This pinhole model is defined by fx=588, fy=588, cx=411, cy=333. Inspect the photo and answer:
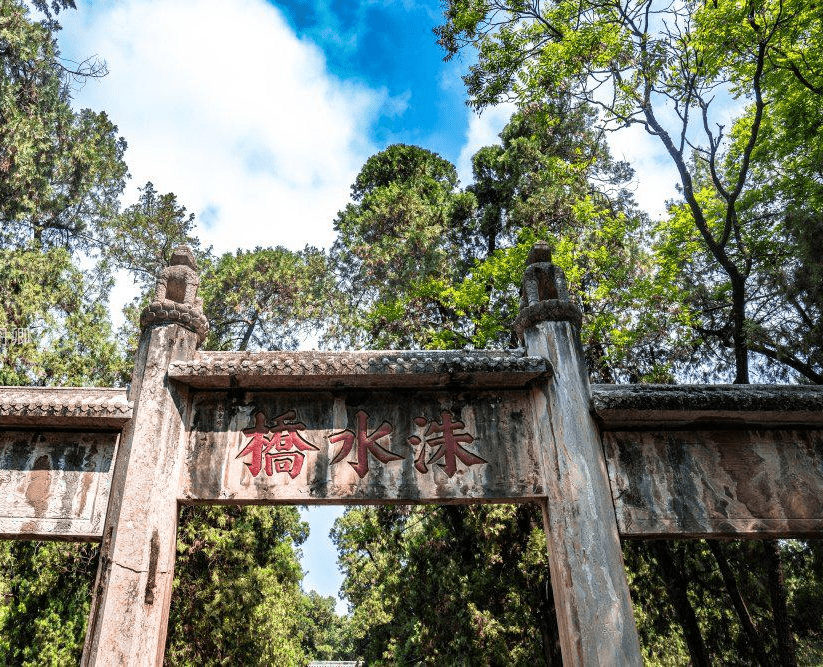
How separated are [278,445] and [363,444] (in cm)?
60

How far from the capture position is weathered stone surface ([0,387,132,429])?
13.4 ft

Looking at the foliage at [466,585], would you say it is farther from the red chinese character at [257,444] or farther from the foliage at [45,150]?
the foliage at [45,150]

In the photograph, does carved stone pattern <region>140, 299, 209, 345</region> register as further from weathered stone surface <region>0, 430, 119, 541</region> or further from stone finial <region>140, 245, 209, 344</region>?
weathered stone surface <region>0, 430, 119, 541</region>

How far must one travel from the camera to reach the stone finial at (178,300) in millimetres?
4418

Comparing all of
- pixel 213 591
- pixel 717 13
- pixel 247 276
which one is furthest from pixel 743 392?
pixel 247 276

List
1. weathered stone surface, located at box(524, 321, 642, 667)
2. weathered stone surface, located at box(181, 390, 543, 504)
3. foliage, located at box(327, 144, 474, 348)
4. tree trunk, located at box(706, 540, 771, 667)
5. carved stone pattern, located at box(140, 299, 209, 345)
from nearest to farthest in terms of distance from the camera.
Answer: weathered stone surface, located at box(524, 321, 642, 667) → weathered stone surface, located at box(181, 390, 543, 504) → carved stone pattern, located at box(140, 299, 209, 345) → tree trunk, located at box(706, 540, 771, 667) → foliage, located at box(327, 144, 474, 348)

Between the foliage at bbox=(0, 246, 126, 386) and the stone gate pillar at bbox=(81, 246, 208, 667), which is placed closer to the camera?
the stone gate pillar at bbox=(81, 246, 208, 667)

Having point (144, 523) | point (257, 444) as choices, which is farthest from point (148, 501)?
point (257, 444)

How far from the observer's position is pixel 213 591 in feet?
32.1

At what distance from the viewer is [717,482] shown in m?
4.05

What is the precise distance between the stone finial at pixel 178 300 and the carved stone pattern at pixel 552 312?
2523 mm

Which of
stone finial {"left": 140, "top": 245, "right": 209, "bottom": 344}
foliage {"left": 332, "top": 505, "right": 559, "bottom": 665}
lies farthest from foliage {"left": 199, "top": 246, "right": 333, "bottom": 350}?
stone finial {"left": 140, "top": 245, "right": 209, "bottom": 344}

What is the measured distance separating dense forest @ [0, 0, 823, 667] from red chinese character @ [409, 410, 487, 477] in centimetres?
441

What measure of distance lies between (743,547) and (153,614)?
33.1ft
